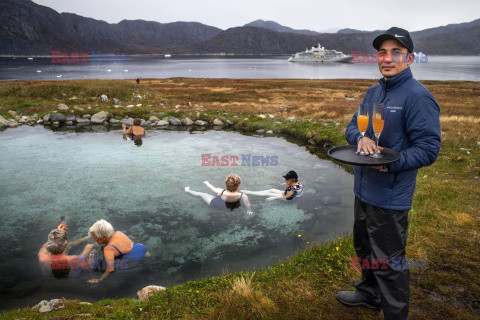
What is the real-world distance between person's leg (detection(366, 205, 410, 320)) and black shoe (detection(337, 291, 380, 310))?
3.01 ft

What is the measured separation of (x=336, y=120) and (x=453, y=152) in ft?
31.4

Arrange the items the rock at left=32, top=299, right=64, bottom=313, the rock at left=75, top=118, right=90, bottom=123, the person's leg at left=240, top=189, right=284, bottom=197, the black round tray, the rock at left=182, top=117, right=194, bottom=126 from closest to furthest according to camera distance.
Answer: the black round tray, the rock at left=32, top=299, right=64, bottom=313, the person's leg at left=240, top=189, right=284, bottom=197, the rock at left=182, top=117, right=194, bottom=126, the rock at left=75, top=118, right=90, bottom=123

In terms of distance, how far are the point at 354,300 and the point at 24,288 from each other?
7694 mm

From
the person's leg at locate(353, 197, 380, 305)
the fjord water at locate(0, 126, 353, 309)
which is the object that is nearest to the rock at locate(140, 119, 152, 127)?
the fjord water at locate(0, 126, 353, 309)

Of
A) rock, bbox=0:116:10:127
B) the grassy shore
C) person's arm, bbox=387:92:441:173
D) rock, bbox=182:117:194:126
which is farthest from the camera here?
rock, bbox=182:117:194:126

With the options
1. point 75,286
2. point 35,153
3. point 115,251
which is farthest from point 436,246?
point 35,153

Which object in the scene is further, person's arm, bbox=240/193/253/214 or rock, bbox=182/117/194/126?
rock, bbox=182/117/194/126

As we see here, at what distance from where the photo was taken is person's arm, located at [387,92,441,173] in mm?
3176

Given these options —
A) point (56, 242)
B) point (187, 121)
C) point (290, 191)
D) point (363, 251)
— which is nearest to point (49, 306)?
point (56, 242)

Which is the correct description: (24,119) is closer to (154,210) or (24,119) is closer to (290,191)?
(154,210)

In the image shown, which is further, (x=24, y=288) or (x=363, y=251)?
(x=24, y=288)

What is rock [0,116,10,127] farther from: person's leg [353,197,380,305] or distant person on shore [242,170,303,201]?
person's leg [353,197,380,305]

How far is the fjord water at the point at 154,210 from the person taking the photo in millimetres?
7555

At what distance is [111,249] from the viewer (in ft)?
24.8
